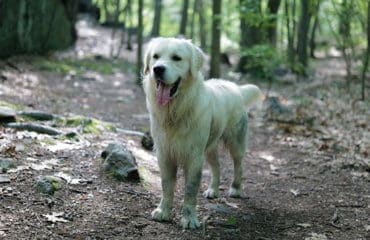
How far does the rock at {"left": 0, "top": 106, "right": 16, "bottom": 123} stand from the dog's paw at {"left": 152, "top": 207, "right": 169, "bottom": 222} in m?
3.14

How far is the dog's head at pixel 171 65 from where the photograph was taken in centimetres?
453

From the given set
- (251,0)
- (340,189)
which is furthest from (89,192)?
(251,0)

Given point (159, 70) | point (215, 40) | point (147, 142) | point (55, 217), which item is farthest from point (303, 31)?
point (55, 217)

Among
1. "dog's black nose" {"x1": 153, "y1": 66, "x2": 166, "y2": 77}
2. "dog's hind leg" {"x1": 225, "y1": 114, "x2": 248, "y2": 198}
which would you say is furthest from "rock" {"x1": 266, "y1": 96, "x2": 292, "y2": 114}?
"dog's black nose" {"x1": 153, "y1": 66, "x2": 166, "y2": 77}

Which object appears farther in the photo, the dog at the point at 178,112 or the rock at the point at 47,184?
the rock at the point at 47,184

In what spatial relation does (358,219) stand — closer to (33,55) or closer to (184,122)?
(184,122)

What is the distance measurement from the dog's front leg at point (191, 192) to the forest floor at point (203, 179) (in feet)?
0.41

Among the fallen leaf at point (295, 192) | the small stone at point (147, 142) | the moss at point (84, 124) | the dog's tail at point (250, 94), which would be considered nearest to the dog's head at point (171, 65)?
the dog's tail at point (250, 94)

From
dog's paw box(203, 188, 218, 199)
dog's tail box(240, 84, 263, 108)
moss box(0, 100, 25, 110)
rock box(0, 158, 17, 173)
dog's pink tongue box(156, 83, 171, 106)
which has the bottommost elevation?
dog's paw box(203, 188, 218, 199)

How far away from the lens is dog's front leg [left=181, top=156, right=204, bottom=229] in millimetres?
4762

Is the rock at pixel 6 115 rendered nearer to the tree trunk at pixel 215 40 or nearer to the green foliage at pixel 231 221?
the green foliage at pixel 231 221

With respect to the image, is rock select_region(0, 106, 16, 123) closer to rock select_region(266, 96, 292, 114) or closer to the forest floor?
the forest floor

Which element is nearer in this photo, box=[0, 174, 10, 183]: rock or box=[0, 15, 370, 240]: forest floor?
box=[0, 15, 370, 240]: forest floor

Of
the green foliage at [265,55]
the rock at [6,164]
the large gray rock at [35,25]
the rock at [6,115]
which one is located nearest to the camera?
the rock at [6,164]
